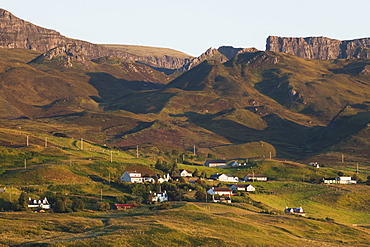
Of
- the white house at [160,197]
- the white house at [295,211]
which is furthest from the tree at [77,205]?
the white house at [295,211]

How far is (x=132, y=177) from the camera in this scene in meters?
195

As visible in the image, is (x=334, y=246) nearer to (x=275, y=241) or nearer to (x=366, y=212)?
(x=275, y=241)

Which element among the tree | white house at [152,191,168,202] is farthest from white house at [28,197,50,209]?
white house at [152,191,168,202]

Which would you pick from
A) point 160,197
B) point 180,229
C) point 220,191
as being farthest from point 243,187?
point 180,229

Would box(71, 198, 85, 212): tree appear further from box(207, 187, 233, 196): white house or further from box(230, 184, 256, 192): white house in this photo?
box(230, 184, 256, 192): white house

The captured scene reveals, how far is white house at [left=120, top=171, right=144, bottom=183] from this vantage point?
194 m

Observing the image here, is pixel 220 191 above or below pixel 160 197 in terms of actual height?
above

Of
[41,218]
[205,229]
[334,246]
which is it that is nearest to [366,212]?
[334,246]

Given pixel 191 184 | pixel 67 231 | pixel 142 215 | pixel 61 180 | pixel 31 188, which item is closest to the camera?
pixel 67 231

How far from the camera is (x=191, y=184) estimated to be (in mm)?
194250

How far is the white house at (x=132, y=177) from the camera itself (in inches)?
7638

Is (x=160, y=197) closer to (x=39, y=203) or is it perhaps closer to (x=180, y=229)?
(x=39, y=203)

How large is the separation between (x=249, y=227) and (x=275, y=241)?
417 inches

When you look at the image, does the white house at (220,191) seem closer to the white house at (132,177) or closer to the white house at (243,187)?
the white house at (243,187)
